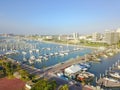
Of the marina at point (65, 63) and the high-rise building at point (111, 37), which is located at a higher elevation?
the high-rise building at point (111, 37)

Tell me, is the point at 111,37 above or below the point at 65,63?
above

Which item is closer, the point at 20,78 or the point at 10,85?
the point at 10,85

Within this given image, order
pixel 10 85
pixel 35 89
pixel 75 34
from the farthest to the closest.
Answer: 1. pixel 75 34
2. pixel 10 85
3. pixel 35 89

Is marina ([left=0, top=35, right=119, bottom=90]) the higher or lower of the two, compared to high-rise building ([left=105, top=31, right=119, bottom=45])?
lower

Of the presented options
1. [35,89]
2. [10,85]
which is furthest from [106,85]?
[10,85]

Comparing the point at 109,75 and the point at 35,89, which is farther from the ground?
the point at 35,89

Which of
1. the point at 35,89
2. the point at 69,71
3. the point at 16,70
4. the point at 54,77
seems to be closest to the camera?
the point at 35,89

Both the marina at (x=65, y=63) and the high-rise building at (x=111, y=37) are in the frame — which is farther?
the high-rise building at (x=111, y=37)

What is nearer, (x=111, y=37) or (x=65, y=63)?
(x=65, y=63)

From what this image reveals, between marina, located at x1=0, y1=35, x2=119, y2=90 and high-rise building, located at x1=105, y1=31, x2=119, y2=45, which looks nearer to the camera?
marina, located at x1=0, y1=35, x2=119, y2=90

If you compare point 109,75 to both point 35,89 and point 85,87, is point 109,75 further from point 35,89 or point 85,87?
point 35,89
